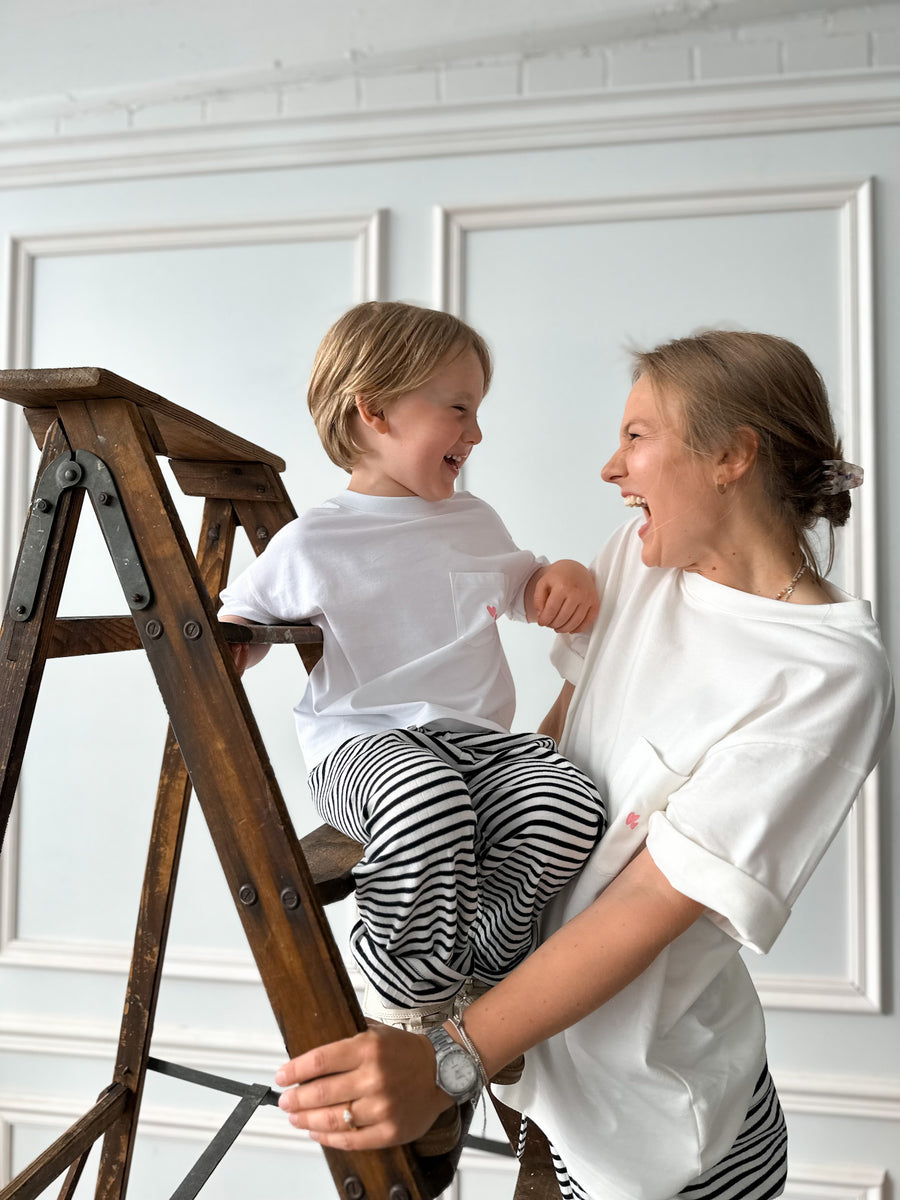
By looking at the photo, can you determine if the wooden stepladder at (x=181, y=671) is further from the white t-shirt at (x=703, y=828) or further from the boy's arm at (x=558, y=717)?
the boy's arm at (x=558, y=717)

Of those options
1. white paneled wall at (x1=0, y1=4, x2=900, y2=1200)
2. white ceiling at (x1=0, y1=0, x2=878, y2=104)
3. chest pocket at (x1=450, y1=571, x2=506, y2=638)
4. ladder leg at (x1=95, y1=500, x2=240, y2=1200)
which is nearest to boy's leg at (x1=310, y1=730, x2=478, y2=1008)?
chest pocket at (x1=450, y1=571, x2=506, y2=638)

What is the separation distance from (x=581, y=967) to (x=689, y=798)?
20 cm

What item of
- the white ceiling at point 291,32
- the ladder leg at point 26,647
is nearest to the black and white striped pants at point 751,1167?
the ladder leg at point 26,647

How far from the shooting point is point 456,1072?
2.77 ft

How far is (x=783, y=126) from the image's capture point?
1997 millimetres

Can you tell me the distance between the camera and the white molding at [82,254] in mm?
2172

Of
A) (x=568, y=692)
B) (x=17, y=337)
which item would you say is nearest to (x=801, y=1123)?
(x=568, y=692)

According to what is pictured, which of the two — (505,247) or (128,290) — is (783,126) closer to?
(505,247)

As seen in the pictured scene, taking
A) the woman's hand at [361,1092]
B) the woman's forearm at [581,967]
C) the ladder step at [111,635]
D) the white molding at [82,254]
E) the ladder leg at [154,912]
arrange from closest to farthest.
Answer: the woman's hand at [361,1092], the woman's forearm at [581,967], the ladder step at [111,635], the ladder leg at [154,912], the white molding at [82,254]

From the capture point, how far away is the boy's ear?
120 centimetres

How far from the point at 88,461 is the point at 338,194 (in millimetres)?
1516

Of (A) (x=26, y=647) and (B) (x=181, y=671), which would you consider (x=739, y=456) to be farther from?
(A) (x=26, y=647)

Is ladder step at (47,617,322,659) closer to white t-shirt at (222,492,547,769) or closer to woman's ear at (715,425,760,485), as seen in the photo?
white t-shirt at (222,492,547,769)

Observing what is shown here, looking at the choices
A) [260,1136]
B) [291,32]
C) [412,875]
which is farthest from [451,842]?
[291,32]
